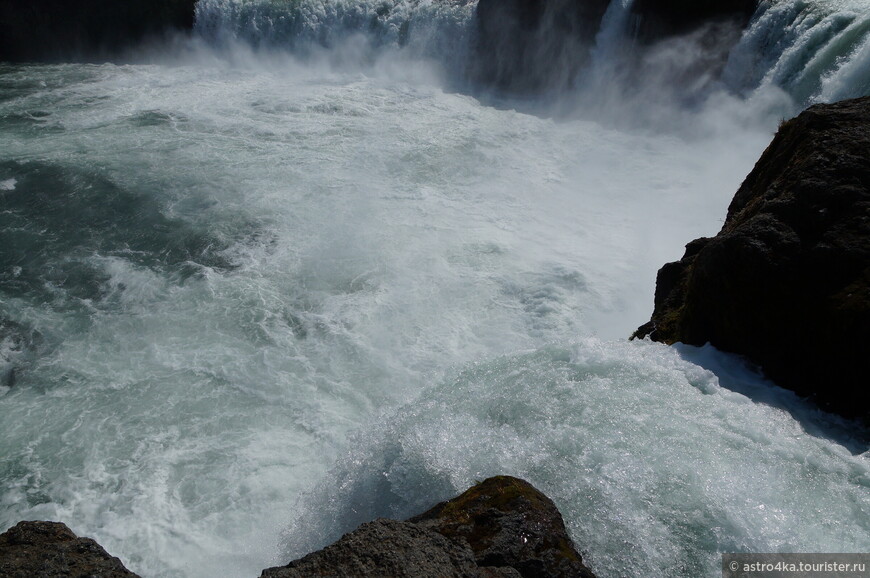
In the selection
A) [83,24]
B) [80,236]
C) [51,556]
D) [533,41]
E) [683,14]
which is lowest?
[83,24]

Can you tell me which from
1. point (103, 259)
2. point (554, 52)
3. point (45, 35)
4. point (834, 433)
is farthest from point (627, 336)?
point (45, 35)

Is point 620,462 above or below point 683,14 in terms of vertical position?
below

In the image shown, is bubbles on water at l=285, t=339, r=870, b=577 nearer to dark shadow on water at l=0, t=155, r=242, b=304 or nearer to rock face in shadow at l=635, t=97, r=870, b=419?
rock face in shadow at l=635, t=97, r=870, b=419

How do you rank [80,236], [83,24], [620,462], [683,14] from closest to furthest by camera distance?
[620,462]
[80,236]
[683,14]
[83,24]

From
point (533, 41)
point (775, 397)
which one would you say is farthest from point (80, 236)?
point (533, 41)

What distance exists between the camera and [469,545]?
3.64 metres

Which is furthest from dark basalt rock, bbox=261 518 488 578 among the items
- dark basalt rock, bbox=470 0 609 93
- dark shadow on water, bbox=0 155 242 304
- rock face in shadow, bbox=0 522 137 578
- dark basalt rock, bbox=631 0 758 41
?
dark basalt rock, bbox=470 0 609 93

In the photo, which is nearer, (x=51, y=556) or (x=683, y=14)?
(x=51, y=556)

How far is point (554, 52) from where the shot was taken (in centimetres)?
2012

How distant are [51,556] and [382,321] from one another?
17.3 ft

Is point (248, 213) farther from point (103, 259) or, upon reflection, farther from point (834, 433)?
point (834, 433)

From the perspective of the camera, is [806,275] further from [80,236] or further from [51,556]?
[80,236]

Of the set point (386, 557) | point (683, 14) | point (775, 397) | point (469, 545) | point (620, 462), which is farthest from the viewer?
point (683, 14)

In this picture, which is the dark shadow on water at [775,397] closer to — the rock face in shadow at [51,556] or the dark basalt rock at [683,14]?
the rock face in shadow at [51,556]
